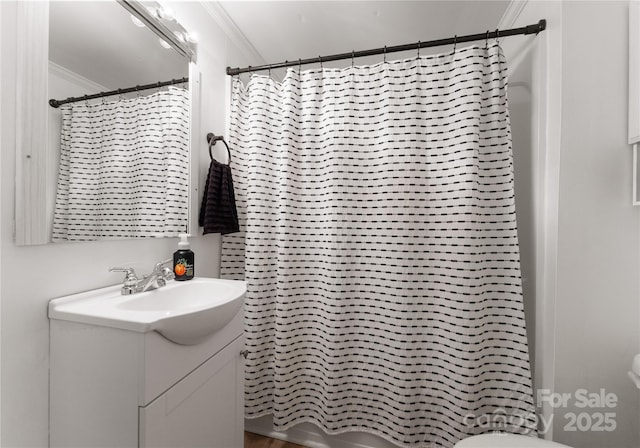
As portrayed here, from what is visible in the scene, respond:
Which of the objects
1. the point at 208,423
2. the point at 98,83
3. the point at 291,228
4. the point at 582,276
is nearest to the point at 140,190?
the point at 98,83

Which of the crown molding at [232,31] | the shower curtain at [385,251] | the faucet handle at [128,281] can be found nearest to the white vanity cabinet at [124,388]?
the faucet handle at [128,281]

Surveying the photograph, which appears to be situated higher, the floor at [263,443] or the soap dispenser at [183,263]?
the soap dispenser at [183,263]

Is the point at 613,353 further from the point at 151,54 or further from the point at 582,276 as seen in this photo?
the point at 151,54

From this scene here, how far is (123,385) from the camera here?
713 mm

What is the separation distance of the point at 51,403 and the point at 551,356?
5.77 ft

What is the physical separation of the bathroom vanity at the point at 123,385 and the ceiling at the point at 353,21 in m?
1.61

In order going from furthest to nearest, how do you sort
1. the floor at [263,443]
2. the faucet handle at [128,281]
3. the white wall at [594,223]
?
the floor at [263,443]
the white wall at [594,223]
the faucet handle at [128,281]

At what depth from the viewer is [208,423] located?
3.14 feet

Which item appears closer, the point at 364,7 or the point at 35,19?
the point at 35,19

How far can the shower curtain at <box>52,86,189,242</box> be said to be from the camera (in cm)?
87

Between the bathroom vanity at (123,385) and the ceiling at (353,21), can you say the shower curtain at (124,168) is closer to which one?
the bathroom vanity at (123,385)

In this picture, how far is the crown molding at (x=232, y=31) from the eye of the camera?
4.92 ft

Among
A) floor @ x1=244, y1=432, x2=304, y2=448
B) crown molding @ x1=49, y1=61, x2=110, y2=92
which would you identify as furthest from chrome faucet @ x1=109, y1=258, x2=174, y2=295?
floor @ x1=244, y1=432, x2=304, y2=448

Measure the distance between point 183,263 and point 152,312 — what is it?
1.53 ft
